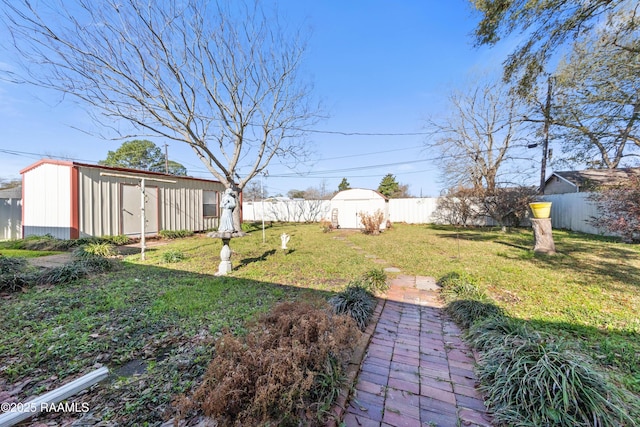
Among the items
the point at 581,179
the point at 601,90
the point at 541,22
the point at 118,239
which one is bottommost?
the point at 118,239

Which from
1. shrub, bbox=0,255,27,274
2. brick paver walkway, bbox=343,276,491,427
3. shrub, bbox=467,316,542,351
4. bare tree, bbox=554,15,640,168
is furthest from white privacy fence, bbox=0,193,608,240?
brick paver walkway, bbox=343,276,491,427

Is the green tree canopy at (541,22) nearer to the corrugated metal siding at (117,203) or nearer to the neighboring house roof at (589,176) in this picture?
the neighboring house roof at (589,176)

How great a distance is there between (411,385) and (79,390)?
217cm

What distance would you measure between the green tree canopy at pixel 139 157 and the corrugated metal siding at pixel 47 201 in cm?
1249

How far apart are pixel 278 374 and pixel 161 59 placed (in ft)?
18.3

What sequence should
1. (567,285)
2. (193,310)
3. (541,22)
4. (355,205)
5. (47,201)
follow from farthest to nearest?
(355,205) → (47,201) → (541,22) → (567,285) → (193,310)

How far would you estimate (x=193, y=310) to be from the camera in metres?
2.97

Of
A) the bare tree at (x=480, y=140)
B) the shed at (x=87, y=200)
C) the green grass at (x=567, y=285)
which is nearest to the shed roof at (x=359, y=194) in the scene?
the bare tree at (x=480, y=140)

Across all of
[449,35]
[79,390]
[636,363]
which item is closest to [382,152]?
[449,35]

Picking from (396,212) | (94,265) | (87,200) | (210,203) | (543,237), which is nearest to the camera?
(94,265)

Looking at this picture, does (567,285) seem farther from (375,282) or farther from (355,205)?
(355,205)

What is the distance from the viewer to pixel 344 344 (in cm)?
176

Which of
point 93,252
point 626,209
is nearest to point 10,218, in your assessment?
point 93,252

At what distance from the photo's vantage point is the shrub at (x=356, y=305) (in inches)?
101
